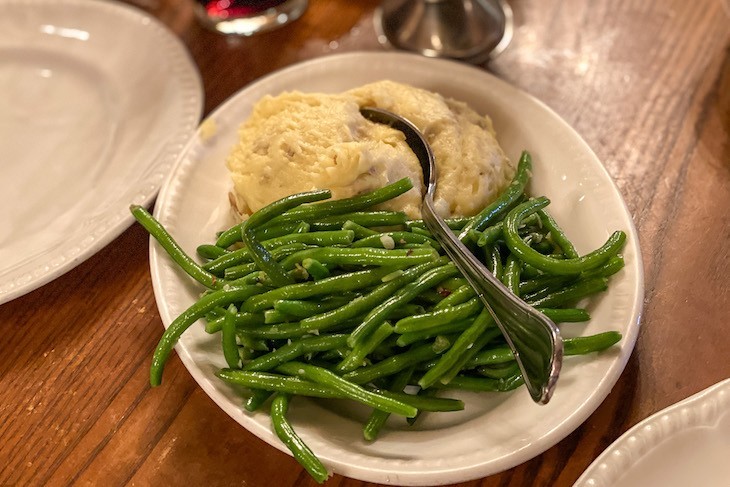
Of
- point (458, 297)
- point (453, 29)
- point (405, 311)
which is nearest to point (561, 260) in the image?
point (458, 297)

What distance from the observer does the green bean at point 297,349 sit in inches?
69.2

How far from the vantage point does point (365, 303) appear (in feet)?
5.83

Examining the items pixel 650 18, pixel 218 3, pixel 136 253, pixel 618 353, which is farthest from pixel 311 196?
pixel 650 18

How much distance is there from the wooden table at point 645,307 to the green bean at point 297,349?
0.75ft

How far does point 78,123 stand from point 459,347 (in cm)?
204

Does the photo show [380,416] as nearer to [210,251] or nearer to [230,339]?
[230,339]

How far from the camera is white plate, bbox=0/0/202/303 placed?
7.77ft

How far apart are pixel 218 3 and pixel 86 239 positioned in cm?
152

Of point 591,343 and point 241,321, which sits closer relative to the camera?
point 591,343

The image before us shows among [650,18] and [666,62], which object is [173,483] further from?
[650,18]

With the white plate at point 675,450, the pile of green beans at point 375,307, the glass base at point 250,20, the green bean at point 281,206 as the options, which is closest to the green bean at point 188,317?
the pile of green beans at point 375,307

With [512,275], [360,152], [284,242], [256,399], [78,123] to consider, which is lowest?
[78,123]

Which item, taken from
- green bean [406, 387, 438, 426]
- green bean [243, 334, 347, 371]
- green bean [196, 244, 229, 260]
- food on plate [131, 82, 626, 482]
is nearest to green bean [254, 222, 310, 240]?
food on plate [131, 82, 626, 482]

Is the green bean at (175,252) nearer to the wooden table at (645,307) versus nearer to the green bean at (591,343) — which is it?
the wooden table at (645,307)
